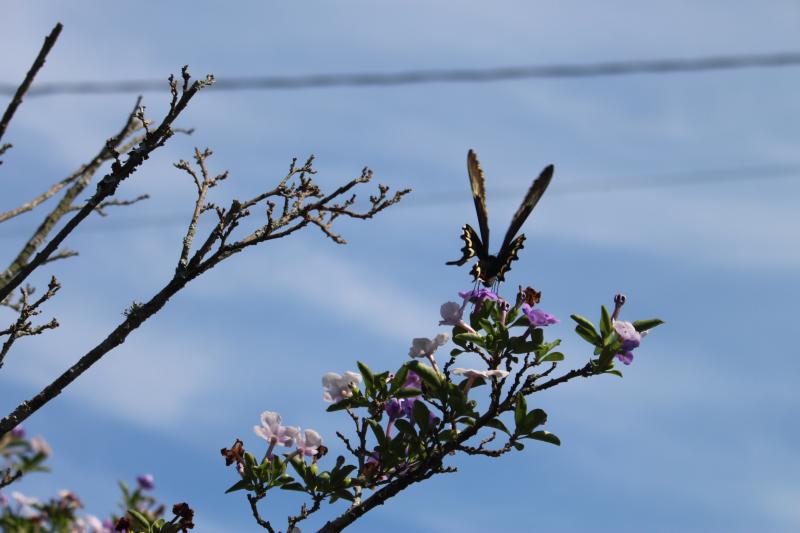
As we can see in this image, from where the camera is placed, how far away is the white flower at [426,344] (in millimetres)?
4094

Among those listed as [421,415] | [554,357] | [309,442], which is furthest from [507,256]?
[309,442]

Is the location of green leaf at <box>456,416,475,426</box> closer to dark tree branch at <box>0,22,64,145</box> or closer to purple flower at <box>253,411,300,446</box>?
purple flower at <box>253,411,300,446</box>

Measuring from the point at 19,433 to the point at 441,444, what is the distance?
1880mm

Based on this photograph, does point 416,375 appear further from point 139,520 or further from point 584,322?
point 139,520

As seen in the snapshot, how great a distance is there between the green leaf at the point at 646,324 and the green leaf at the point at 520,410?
610mm

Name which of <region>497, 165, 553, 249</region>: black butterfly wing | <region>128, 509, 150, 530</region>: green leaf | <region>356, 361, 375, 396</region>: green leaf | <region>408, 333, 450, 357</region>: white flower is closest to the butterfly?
<region>497, 165, 553, 249</region>: black butterfly wing

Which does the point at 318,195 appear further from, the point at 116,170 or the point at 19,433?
the point at 19,433

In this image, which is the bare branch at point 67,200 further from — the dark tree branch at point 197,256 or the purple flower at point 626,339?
the purple flower at point 626,339

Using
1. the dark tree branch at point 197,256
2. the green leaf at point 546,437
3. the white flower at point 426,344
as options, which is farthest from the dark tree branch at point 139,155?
the green leaf at point 546,437

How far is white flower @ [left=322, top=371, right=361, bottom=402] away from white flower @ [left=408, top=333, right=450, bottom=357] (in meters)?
0.28

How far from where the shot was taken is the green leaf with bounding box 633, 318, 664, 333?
4.03m

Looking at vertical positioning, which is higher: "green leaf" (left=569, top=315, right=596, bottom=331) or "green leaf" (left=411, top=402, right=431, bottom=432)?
"green leaf" (left=569, top=315, right=596, bottom=331)

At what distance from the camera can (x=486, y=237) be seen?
431cm

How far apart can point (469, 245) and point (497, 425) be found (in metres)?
0.90
